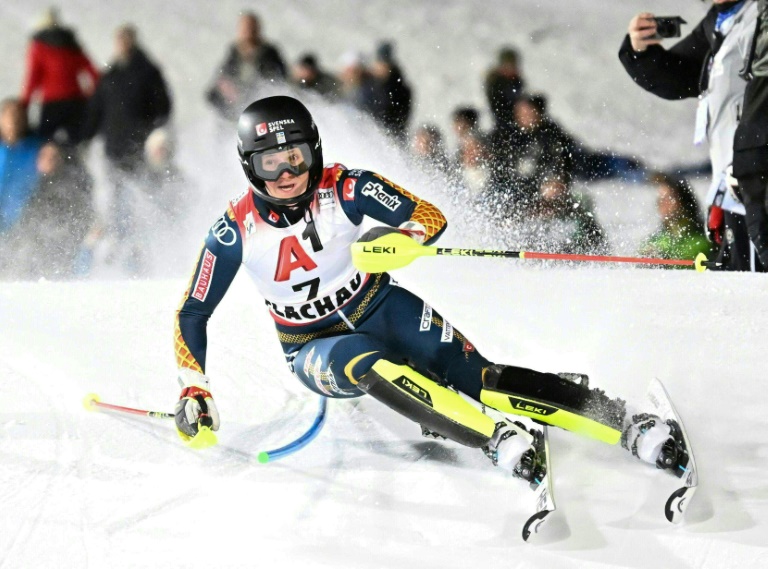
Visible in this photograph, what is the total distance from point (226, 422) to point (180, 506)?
85 centimetres

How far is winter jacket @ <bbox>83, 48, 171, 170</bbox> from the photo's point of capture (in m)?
8.02

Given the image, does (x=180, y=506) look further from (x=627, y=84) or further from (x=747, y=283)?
(x=627, y=84)

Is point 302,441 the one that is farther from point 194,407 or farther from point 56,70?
point 56,70

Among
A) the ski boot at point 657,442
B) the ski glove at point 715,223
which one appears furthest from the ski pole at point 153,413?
the ski glove at point 715,223

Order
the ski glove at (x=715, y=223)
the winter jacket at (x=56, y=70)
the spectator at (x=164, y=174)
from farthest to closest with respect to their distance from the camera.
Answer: the spectator at (x=164, y=174)
the winter jacket at (x=56, y=70)
the ski glove at (x=715, y=223)

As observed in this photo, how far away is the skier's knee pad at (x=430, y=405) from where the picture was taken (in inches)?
115

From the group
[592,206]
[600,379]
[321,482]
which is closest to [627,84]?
[592,206]

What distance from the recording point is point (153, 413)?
356cm

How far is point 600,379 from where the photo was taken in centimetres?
386

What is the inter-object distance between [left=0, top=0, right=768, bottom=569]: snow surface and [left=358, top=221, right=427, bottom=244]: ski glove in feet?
2.84

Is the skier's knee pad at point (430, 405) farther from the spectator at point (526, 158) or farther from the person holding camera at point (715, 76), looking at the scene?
the spectator at point (526, 158)

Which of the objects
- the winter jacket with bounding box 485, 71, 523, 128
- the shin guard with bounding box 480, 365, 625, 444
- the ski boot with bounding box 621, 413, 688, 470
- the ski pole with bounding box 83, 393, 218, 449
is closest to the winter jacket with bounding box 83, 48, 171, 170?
the winter jacket with bounding box 485, 71, 523, 128

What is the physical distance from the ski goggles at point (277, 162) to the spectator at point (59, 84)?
5334 millimetres

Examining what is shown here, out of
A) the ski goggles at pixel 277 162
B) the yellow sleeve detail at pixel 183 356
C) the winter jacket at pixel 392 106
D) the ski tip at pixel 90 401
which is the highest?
the winter jacket at pixel 392 106
